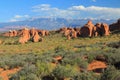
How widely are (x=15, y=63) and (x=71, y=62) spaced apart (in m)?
4.51

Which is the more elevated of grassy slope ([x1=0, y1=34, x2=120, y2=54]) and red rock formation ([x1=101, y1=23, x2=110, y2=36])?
red rock formation ([x1=101, y1=23, x2=110, y2=36])

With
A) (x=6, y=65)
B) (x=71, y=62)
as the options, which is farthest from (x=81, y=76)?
(x=6, y=65)

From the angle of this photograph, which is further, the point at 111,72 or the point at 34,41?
the point at 34,41

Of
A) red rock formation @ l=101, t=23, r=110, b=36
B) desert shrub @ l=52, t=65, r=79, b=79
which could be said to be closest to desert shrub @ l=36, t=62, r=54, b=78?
desert shrub @ l=52, t=65, r=79, b=79

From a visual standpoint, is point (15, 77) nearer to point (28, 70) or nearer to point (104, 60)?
point (28, 70)

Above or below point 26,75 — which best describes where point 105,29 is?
below

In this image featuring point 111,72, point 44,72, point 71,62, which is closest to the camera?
point 111,72

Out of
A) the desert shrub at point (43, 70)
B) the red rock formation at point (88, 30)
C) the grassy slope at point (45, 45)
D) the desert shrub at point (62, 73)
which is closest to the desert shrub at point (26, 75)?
the desert shrub at point (43, 70)

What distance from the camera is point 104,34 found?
75938 mm

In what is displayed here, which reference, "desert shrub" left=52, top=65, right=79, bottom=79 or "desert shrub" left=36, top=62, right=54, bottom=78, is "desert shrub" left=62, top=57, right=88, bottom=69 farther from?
"desert shrub" left=52, top=65, right=79, bottom=79

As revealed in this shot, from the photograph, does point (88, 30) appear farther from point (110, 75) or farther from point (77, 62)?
point (110, 75)

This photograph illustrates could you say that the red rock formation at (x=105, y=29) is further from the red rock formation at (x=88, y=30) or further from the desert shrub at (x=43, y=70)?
the desert shrub at (x=43, y=70)

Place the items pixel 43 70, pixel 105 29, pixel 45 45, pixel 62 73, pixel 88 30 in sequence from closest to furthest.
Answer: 1. pixel 62 73
2. pixel 43 70
3. pixel 45 45
4. pixel 105 29
5. pixel 88 30

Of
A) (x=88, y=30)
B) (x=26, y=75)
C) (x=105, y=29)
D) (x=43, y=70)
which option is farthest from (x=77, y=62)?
(x=88, y=30)
